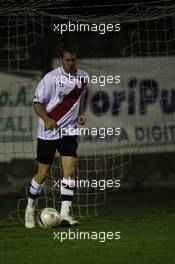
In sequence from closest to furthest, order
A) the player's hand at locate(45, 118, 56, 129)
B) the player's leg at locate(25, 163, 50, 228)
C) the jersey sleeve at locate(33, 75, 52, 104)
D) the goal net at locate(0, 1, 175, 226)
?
the player's hand at locate(45, 118, 56, 129)
the jersey sleeve at locate(33, 75, 52, 104)
the player's leg at locate(25, 163, 50, 228)
the goal net at locate(0, 1, 175, 226)

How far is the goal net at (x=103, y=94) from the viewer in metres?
14.3

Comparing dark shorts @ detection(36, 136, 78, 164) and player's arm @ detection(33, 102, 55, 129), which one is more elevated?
player's arm @ detection(33, 102, 55, 129)

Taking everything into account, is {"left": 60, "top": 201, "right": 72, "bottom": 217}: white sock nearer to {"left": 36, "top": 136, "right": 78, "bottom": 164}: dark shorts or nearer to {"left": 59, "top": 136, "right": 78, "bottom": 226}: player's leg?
Result: {"left": 59, "top": 136, "right": 78, "bottom": 226}: player's leg

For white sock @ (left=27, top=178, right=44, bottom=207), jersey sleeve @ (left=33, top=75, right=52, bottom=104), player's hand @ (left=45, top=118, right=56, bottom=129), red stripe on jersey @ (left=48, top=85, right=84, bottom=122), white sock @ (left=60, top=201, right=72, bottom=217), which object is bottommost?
white sock @ (left=60, top=201, right=72, bottom=217)

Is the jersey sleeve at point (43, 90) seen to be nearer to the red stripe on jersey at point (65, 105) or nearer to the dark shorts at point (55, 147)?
the red stripe on jersey at point (65, 105)

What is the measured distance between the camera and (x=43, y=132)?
10984 millimetres

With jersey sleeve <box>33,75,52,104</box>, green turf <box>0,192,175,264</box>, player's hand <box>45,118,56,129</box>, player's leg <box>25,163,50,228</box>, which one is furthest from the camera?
player's leg <box>25,163,50,228</box>

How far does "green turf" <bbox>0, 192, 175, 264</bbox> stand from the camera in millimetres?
8719

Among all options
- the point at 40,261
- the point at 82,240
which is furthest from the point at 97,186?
the point at 40,261

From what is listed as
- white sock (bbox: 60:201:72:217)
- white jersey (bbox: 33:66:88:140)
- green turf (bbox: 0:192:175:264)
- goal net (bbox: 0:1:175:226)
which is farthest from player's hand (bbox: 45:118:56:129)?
goal net (bbox: 0:1:175:226)

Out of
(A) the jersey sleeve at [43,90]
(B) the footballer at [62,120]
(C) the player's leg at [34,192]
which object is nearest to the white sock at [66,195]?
(B) the footballer at [62,120]

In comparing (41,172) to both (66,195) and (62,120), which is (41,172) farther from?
(62,120)

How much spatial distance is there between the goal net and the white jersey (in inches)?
125

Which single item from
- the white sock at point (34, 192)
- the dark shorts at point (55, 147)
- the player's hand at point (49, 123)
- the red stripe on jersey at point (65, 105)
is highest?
the red stripe on jersey at point (65, 105)
